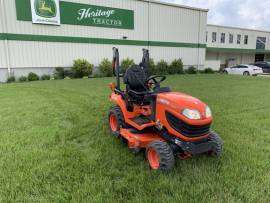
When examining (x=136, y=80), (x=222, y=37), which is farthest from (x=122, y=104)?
(x=222, y=37)

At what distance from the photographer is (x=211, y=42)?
33.4m

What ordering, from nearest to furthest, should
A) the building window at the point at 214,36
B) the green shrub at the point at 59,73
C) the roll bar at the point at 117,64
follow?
1. the roll bar at the point at 117,64
2. the green shrub at the point at 59,73
3. the building window at the point at 214,36

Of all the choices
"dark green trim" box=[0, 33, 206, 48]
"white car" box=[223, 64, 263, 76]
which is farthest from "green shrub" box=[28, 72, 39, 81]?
"white car" box=[223, 64, 263, 76]

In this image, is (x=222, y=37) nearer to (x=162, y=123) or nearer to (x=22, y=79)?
(x=22, y=79)

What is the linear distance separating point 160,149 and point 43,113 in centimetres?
416

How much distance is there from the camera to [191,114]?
3037 millimetres

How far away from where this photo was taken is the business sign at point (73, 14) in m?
15.8

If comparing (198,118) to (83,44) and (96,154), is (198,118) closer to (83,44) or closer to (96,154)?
(96,154)

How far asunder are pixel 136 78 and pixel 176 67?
19.5 metres

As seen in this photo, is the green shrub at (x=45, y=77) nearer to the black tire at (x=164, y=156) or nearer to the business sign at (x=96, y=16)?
the business sign at (x=96, y=16)

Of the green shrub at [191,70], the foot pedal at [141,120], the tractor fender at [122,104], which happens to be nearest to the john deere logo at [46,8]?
the green shrub at [191,70]

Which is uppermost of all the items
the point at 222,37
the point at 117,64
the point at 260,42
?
the point at 222,37

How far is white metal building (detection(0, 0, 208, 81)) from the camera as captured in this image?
15.8 meters

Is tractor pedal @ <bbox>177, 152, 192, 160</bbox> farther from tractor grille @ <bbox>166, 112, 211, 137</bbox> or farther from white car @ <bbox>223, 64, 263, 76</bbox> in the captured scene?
white car @ <bbox>223, 64, 263, 76</bbox>
